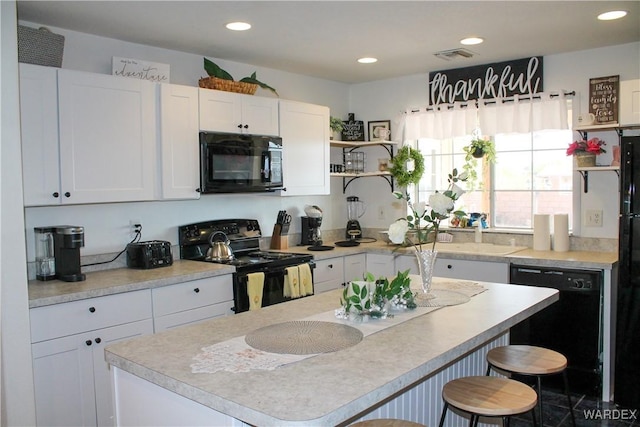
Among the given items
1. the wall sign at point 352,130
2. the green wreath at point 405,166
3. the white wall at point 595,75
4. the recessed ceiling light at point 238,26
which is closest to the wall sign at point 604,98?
the white wall at point 595,75

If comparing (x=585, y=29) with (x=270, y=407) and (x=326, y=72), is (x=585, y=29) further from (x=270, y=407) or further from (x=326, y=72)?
(x=270, y=407)

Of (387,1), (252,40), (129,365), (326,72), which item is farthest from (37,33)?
(326,72)

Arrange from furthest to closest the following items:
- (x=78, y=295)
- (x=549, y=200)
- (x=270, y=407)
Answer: (x=549, y=200), (x=78, y=295), (x=270, y=407)

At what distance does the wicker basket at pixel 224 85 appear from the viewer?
3.75 meters

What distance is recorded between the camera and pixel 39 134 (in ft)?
9.36

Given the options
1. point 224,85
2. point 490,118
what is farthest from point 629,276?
point 224,85

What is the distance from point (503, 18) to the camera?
3174mm

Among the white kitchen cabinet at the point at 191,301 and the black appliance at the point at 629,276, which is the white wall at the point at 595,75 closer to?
the black appliance at the point at 629,276

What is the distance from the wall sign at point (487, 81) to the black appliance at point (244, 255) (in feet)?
6.38

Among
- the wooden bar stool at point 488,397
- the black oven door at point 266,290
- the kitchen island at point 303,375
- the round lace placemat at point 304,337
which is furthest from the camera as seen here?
the black oven door at point 266,290

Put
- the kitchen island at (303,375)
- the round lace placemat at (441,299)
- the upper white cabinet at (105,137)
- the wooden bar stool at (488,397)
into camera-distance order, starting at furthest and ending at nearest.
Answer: the upper white cabinet at (105,137) < the round lace placemat at (441,299) < the wooden bar stool at (488,397) < the kitchen island at (303,375)

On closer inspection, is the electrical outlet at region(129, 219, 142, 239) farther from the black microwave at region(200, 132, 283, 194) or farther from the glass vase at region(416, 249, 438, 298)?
the glass vase at region(416, 249, 438, 298)

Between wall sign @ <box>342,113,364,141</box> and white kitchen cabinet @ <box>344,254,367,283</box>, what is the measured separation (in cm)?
122

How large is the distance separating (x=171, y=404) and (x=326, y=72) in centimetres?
363
